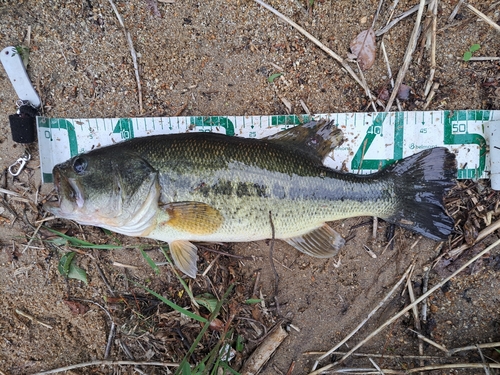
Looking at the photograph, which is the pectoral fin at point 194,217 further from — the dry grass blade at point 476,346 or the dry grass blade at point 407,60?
the dry grass blade at point 476,346

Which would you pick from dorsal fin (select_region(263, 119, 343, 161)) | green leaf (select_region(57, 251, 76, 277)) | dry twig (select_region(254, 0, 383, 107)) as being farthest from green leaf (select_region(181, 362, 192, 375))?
dry twig (select_region(254, 0, 383, 107))

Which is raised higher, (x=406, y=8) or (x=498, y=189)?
(x=406, y=8)

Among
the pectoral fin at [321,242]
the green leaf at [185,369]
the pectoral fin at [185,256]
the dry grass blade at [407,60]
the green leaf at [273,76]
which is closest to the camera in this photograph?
the green leaf at [185,369]

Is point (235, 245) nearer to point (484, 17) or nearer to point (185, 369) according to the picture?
point (185, 369)

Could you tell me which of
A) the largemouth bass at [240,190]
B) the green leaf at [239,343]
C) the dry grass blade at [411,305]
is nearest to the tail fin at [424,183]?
the largemouth bass at [240,190]

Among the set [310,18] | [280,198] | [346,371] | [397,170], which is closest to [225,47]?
[310,18]

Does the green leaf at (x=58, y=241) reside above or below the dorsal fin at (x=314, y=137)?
below

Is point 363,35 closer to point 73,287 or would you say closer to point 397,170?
point 397,170
